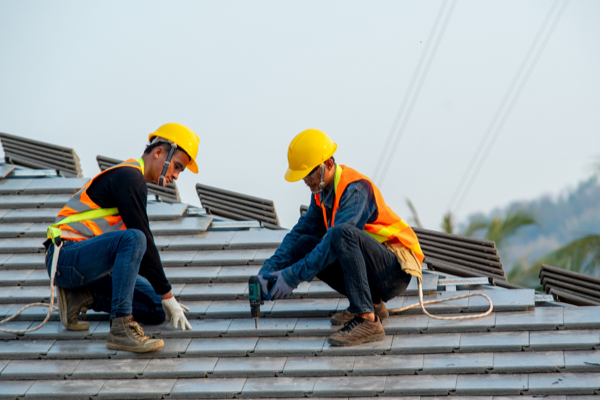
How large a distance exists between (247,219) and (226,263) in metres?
1.22

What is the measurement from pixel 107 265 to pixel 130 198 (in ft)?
1.50

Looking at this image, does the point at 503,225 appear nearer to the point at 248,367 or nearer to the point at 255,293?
the point at 255,293

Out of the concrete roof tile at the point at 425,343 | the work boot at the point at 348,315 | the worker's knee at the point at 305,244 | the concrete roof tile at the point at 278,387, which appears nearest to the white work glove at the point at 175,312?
the concrete roof tile at the point at 278,387

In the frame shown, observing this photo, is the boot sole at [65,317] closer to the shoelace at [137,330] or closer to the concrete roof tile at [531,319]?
the shoelace at [137,330]

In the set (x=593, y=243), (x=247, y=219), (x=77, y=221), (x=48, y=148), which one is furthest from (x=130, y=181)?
(x=593, y=243)

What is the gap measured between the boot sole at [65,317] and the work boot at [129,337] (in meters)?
0.41

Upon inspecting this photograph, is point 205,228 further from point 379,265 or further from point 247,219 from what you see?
point 379,265

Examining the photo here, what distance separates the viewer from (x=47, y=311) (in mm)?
5227

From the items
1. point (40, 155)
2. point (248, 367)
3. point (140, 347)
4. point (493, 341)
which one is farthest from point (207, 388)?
point (40, 155)

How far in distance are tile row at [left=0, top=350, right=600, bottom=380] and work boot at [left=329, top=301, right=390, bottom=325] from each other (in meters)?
0.33

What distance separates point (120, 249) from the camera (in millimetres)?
4492

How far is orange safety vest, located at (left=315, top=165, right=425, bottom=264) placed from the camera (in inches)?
183

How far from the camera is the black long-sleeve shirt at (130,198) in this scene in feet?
14.9

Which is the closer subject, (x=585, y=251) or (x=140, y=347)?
(x=140, y=347)
